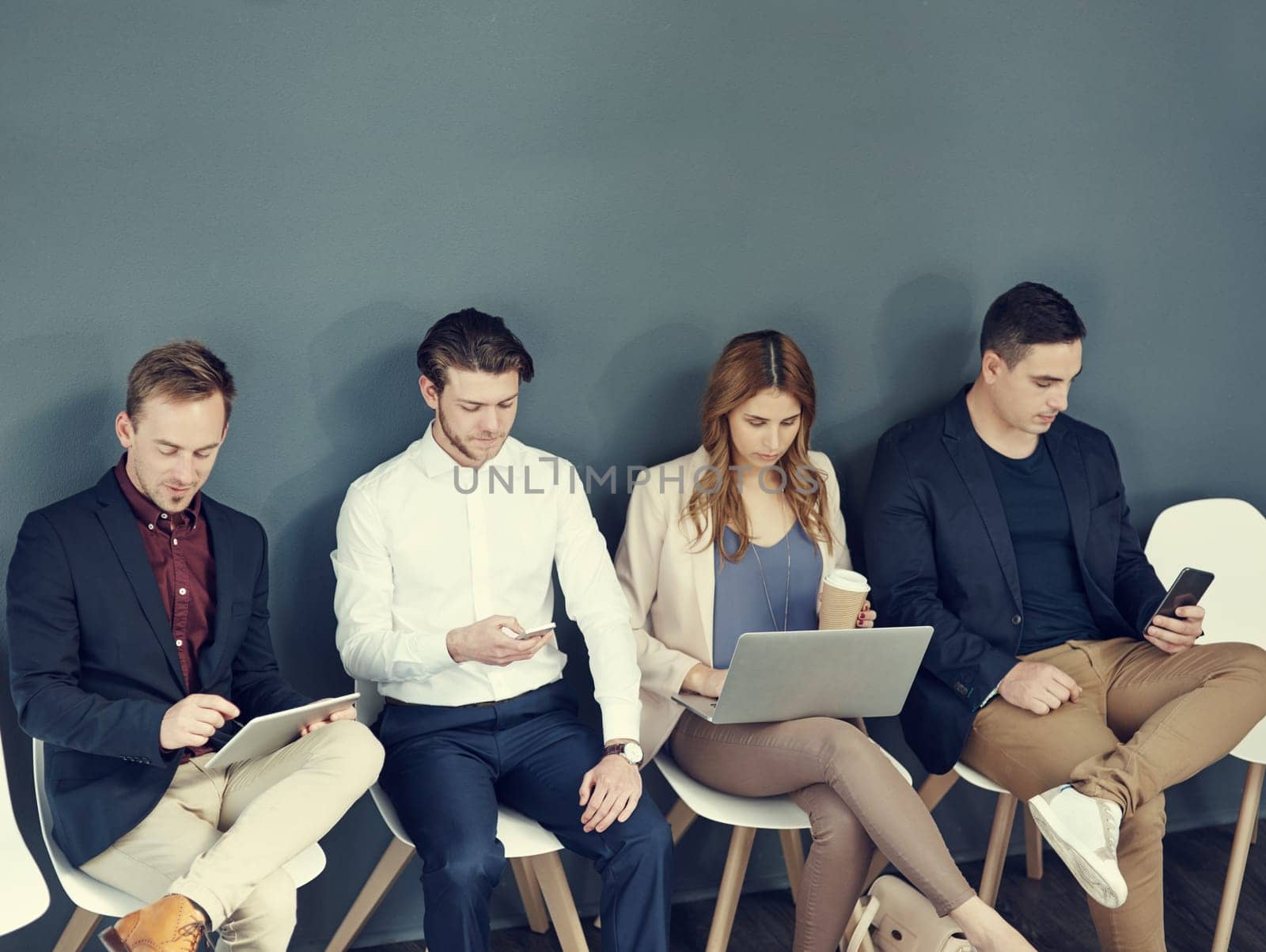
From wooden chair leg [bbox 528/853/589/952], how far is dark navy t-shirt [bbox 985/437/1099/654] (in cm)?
125

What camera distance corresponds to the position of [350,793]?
2408 millimetres

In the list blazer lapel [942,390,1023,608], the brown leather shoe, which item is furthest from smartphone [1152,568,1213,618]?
the brown leather shoe

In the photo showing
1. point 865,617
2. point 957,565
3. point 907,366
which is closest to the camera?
point 865,617

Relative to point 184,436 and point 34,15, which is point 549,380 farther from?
point 34,15

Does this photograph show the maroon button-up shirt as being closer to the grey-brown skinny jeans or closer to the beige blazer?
the beige blazer

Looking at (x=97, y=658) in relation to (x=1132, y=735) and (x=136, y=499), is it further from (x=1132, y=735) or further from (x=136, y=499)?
(x=1132, y=735)

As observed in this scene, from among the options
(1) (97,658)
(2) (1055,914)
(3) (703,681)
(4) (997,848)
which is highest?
(1) (97,658)

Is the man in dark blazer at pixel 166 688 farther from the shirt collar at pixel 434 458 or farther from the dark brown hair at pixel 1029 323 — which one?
the dark brown hair at pixel 1029 323

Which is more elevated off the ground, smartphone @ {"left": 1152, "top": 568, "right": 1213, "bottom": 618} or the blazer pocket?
smartphone @ {"left": 1152, "top": 568, "right": 1213, "bottom": 618}

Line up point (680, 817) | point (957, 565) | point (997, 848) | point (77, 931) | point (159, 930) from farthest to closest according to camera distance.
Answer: point (997, 848), point (957, 565), point (680, 817), point (77, 931), point (159, 930)

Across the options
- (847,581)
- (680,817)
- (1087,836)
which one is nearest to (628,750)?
(680,817)

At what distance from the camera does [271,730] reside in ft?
7.70

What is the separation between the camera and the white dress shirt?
2.69m

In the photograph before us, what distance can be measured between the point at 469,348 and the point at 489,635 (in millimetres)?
597
